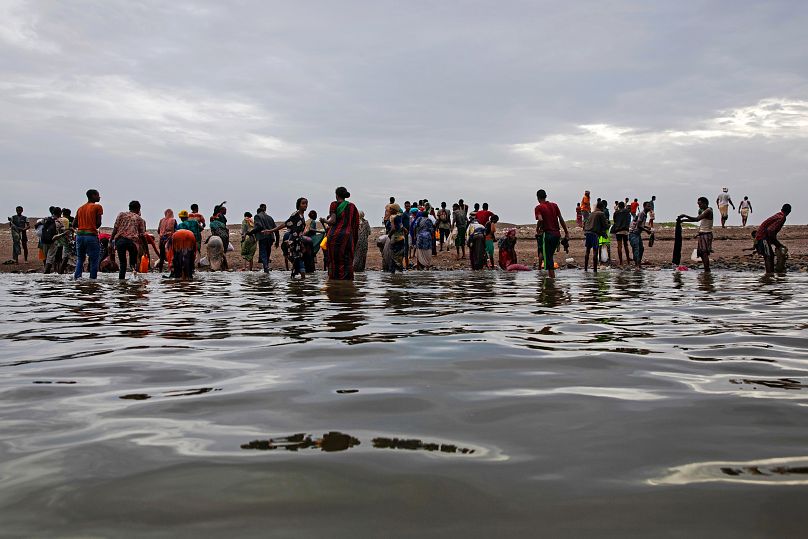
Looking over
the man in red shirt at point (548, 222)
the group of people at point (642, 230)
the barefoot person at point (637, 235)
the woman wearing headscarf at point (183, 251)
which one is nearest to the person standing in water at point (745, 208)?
the group of people at point (642, 230)

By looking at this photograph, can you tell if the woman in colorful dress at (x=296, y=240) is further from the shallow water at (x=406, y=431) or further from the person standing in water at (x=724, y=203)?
the person standing in water at (x=724, y=203)

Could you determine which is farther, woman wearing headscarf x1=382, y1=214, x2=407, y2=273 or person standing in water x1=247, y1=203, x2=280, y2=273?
person standing in water x1=247, y1=203, x2=280, y2=273

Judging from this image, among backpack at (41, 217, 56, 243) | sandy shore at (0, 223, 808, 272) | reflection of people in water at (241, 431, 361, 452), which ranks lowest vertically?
reflection of people in water at (241, 431, 361, 452)

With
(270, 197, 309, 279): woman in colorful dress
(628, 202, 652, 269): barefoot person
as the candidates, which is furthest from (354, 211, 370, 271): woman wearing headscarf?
(628, 202, 652, 269): barefoot person

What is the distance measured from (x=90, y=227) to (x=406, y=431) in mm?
14050

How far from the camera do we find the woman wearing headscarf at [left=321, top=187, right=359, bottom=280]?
44.7ft

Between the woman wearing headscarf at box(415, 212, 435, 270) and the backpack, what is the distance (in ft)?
35.0

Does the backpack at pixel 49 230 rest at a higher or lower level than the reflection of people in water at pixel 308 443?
higher

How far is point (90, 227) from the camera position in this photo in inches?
589

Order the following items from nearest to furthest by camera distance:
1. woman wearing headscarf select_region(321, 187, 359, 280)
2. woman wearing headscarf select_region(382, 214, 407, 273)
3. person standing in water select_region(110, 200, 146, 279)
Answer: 1. woman wearing headscarf select_region(321, 187, 359, 280)
2. person standing in water select_region(110, 200, 146, 279)
3. woman wearing headscarf select_region(382, 214, 407, 273)

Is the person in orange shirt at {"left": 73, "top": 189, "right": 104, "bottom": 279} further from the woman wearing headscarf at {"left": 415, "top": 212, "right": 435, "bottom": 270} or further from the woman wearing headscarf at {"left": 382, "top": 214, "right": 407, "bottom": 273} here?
the woman wearing headscarf at {"left": 415, "top": 212, "right": 435, "bottom": 270}

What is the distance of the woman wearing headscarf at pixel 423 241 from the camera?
22016 mm

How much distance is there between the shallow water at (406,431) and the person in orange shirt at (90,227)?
9.57 meters

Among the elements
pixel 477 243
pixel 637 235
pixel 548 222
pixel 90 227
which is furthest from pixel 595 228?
pixel 90 227
